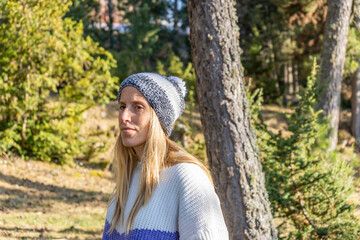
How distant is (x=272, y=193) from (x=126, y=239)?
3.63 metres

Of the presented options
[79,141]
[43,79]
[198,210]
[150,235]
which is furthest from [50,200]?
[198,210]

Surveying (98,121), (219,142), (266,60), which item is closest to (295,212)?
(219,142)

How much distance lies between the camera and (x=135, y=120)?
2.02 meters

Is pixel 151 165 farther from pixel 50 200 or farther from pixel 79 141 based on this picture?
pixel 79 141

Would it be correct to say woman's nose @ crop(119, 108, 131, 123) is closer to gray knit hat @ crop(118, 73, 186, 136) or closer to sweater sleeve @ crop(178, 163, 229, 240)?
gray knit hat @ crop(118, 73, 186, 136)

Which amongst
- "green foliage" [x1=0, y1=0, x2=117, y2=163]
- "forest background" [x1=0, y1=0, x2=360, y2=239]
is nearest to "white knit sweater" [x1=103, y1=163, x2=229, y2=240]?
"forest background" [x1=0, y1=0, x2=360, y2=239]

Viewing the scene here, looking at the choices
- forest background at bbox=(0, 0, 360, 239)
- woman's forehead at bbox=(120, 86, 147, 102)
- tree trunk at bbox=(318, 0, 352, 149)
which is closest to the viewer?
woman's forehead at bbox=(120, 86, 147, 102)

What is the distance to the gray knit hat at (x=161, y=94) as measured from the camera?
202 centimetres

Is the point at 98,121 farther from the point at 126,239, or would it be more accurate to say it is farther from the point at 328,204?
the point at 126,239

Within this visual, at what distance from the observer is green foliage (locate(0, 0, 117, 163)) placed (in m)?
8.35

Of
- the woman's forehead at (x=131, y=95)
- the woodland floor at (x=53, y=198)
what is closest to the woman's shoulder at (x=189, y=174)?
the woman's forehead at (x=131, y=95)

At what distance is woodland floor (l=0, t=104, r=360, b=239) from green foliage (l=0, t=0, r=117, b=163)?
389 millimetres

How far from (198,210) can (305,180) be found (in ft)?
12.7

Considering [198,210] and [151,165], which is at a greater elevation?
[151,165]
